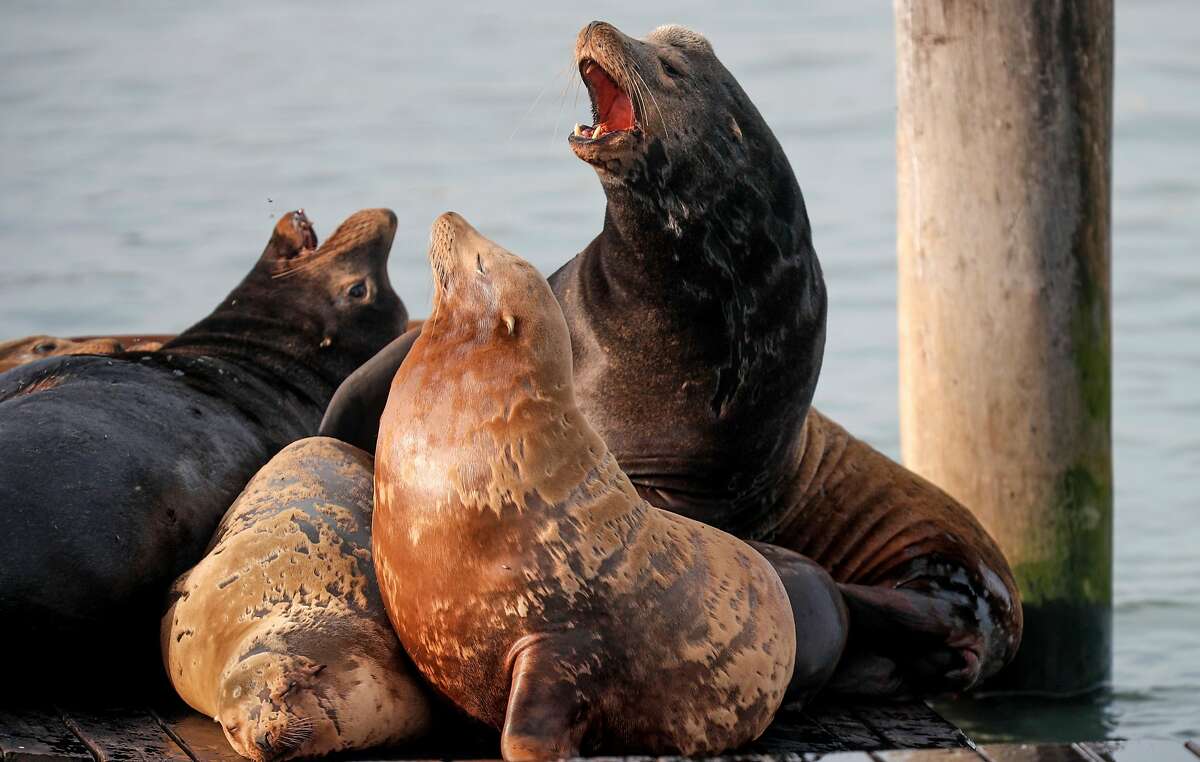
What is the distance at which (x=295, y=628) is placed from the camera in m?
3.61

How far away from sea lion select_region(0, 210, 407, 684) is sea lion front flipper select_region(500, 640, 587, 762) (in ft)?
3.68

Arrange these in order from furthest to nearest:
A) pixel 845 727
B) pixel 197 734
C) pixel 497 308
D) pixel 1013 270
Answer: pixel 1013 270, pixel 845 727, pixel 197 734, pixel 497 308

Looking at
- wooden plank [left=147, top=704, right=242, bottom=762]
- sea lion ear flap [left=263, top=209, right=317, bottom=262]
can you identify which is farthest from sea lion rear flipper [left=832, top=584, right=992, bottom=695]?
sea lion ear flap [left=263, top=209, right=317, bottom=262]

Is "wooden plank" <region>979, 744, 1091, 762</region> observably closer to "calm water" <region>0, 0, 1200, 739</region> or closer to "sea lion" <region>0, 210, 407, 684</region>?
"sea lion" <region>0, 210, 407, 684</region>

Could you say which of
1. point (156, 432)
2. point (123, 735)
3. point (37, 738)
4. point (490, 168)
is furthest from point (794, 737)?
point (490, 168)

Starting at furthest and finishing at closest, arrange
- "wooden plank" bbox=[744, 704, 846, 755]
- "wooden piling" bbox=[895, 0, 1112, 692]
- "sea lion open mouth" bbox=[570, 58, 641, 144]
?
"wooden piling" bbox=[895, 0, 1112, 692] < "sea lion open mouth" bbox=[570, 58, 641, 144] < "wooden plank" bbox=[744, 704, 846, 755]

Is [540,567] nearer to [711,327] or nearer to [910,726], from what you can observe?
[910,726]

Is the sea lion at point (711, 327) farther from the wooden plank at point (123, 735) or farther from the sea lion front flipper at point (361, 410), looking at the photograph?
the wooden plank at point (123, 735)

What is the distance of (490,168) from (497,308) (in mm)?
13396

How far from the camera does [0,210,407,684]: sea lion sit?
402 centimetres

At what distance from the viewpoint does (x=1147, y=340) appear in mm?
12430

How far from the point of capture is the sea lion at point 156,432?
4.02m

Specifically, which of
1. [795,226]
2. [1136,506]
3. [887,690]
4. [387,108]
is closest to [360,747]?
[887,690]

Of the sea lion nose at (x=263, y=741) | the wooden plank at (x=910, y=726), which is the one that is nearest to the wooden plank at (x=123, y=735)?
the sea lion nose at (x=263, y=741)
